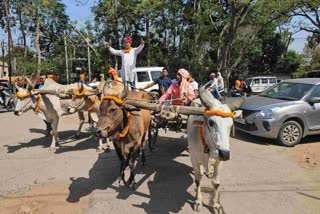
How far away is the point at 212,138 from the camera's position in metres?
4.31

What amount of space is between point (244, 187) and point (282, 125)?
368 centimetres

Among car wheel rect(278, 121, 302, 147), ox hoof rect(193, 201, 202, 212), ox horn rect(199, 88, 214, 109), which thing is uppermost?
ox horn rect(199, 88, 214, 109)

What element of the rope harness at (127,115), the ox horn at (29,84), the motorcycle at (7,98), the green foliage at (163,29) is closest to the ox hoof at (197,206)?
the rope harness at (127,115)

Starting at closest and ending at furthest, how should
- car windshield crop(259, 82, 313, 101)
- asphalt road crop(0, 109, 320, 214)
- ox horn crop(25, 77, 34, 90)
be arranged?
asphalt road crop(0, 109, 320, 214) → ox horn crop(25, 77, 34, 90) → car windshield crop(259, 82, 313, 101)

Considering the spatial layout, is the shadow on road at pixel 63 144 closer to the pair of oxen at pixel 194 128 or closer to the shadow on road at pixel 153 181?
the shadow on road at pixel 153 181

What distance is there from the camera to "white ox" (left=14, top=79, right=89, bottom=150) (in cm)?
898

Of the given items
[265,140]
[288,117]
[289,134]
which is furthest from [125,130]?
[265,140]

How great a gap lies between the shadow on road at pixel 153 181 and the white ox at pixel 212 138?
1.92ft

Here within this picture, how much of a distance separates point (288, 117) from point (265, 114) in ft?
2.05

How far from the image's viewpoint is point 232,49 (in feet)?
114

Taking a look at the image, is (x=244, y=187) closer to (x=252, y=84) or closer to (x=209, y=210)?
(x=209, y=210)

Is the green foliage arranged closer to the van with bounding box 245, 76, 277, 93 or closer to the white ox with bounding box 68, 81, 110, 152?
the van with bounding box 245, 76, 277, 93

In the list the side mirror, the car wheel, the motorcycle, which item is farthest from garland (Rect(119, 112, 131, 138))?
the motorcycle

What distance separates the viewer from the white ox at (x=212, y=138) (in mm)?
4168
